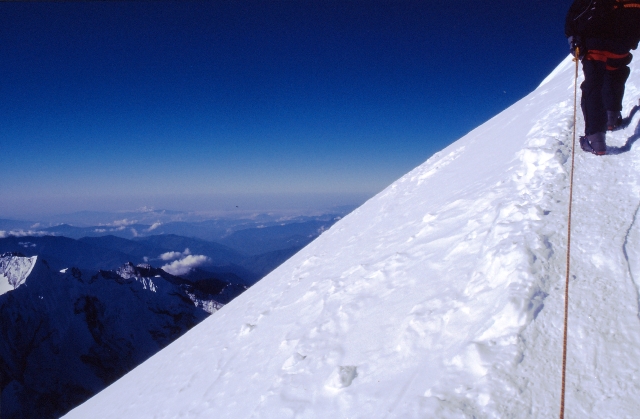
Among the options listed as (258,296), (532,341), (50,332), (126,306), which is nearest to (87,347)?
(50,332)

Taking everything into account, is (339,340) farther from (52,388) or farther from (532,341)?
(52,388)

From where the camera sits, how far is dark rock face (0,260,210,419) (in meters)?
78.4

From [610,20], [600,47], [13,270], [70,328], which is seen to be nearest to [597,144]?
[600,47]

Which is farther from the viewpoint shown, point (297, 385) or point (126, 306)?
point (126, 306)

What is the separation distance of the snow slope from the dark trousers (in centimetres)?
44

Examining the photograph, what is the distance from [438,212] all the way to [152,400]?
17.8 ft

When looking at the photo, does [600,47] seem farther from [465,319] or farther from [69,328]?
[69,328]

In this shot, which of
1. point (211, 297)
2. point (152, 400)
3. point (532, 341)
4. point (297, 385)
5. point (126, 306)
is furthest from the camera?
point (211, 297)

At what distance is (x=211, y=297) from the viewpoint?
457ft

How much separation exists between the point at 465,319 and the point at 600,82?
3877 mm

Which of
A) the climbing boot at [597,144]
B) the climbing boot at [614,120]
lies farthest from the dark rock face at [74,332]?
the climbing boot at [614,120]

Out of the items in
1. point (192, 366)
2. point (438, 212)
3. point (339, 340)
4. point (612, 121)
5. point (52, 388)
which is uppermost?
point (612, 121)

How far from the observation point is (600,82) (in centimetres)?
Result: 407

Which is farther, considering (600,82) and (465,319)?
(600,82)
